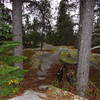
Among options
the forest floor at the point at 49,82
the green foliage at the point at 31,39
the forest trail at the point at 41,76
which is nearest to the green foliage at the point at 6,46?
the forest trail at the point at 41,76

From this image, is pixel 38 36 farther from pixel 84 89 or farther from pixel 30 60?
pixel 84 89

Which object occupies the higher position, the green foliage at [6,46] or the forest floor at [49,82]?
the green foliage at [6,46]

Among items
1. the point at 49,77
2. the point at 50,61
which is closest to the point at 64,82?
the point at 49,77

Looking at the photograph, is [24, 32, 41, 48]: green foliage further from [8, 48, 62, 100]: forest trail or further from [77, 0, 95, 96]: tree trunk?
[77, 0, 95, 96]: tree trunk

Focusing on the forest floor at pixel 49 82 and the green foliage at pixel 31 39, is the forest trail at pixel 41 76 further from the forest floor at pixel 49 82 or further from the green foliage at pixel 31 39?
the green foliage at pixel 31 39

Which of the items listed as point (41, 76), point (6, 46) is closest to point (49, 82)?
point (41, 76)

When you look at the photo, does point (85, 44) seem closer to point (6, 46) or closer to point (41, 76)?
point (6, 46)

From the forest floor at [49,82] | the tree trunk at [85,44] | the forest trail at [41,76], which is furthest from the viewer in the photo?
the forest floor at [49,82]

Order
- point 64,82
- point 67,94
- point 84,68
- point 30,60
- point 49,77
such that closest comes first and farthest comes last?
point 67,94, point 84,68, point 64,82, point 49,77, point 30,60

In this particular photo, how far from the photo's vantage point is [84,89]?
7.02 m

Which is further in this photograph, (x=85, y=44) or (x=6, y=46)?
(x=85, y=44)

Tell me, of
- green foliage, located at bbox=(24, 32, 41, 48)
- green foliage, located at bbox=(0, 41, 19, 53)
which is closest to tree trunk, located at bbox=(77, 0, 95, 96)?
green foliage, located at bbox=(0, 41, 19, 53)

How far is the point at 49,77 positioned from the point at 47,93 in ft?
12.2

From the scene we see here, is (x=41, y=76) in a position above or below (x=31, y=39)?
below
